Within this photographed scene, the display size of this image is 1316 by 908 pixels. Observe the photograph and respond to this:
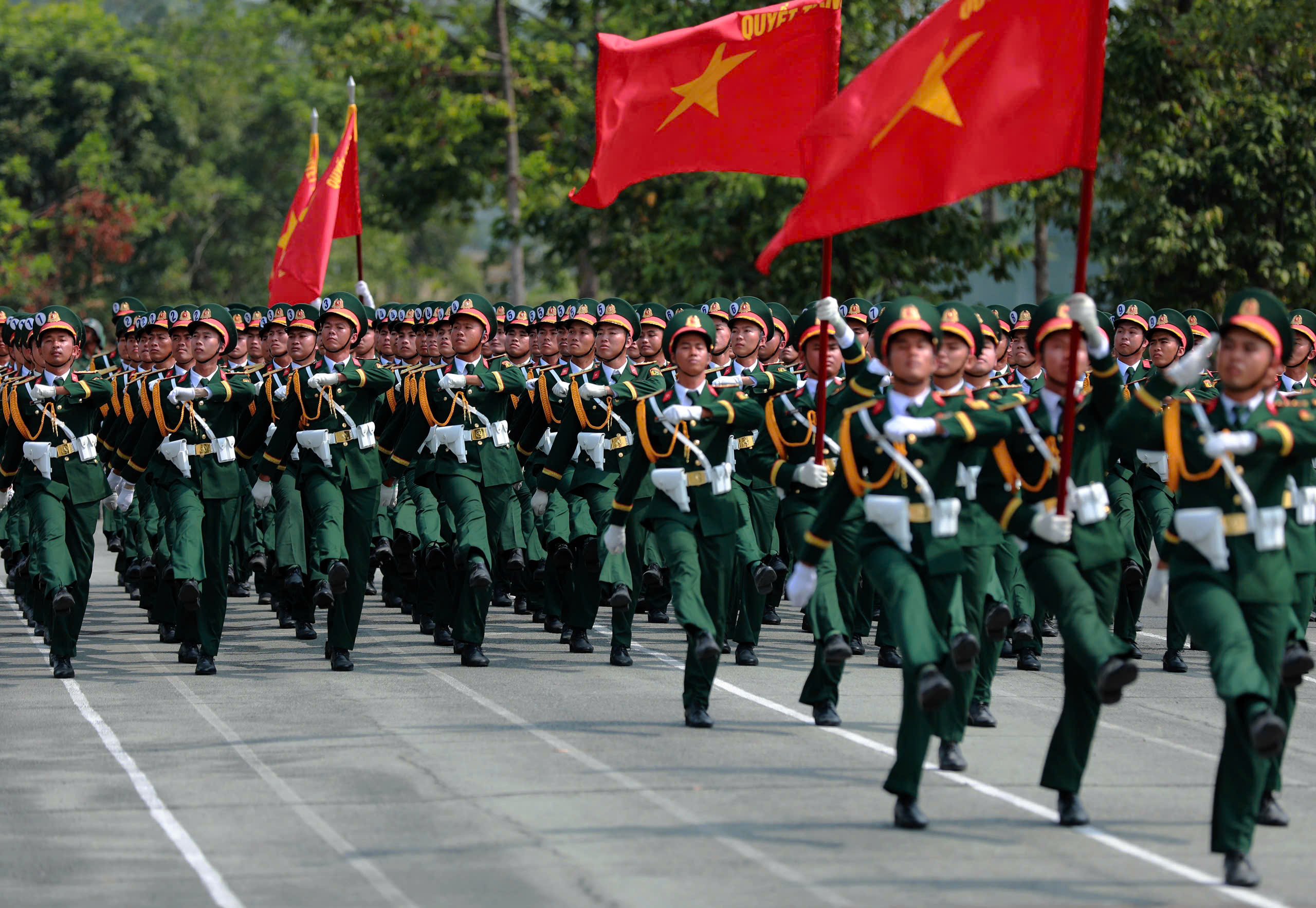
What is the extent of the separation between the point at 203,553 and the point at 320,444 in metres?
1.02

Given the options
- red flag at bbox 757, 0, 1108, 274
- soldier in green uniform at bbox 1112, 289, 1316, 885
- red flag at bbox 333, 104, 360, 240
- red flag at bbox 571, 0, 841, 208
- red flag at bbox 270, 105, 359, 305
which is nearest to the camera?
soldier in green uniform at bbox 1112, 289, 1316, 885

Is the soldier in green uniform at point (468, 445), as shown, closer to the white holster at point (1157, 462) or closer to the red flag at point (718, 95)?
the red flag at point (718, 95)

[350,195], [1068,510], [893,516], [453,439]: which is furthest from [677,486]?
[350,195]

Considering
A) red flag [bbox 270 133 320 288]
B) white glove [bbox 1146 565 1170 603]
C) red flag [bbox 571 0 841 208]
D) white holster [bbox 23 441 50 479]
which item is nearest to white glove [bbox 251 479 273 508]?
white holster [bbox 23 441 50 479]

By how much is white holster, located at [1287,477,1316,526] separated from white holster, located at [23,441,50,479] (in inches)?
316

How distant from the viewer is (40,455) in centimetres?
1336

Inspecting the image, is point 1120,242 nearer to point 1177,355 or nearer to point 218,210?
point 1177,355

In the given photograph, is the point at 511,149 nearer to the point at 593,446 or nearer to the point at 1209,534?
the point at 593,446

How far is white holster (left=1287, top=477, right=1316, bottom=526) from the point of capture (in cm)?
829

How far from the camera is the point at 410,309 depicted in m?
17.2

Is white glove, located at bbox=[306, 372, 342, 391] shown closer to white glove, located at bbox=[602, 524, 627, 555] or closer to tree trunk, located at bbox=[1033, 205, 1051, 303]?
white glove, located at bbox=[602, 524, 627, 555]

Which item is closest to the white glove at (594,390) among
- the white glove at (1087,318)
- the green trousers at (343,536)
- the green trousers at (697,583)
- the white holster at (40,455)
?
the green trousers at (343,536)

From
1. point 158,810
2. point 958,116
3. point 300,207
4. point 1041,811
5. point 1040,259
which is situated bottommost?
point 158,810

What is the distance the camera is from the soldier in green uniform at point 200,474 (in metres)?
13.4
